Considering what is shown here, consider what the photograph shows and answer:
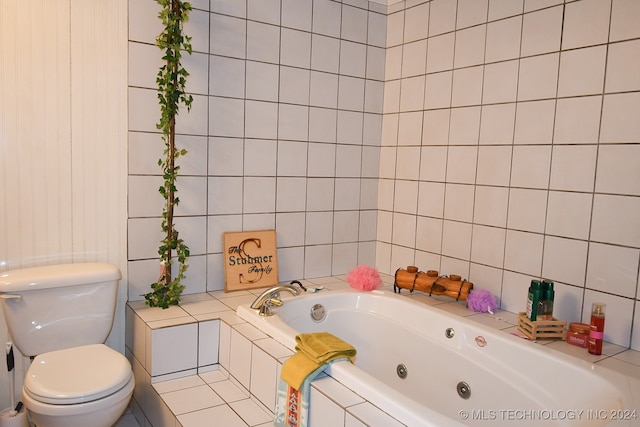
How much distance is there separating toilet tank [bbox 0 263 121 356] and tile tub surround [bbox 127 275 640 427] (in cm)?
17

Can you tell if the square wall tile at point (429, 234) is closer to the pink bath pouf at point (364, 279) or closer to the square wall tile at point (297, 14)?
the pink bath pouf at point (364, 279)

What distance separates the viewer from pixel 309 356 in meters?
1.74

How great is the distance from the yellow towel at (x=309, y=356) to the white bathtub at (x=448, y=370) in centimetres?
5

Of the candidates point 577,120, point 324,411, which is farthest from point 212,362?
point 577,120

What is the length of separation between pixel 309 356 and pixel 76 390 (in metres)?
0.81

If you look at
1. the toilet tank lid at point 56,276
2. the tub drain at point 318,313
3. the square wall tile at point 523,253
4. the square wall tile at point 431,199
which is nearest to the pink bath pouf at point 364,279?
the tub drain at point 318,313

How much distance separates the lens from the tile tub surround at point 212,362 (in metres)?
1.88

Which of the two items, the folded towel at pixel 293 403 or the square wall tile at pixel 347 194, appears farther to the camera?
the square wall tile at pixel 347 194

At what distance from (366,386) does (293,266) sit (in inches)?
57.1

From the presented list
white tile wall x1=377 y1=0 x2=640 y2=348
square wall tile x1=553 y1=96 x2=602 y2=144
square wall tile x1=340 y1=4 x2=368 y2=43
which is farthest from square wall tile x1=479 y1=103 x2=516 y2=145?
square wall tile x1=340 y1=4 x2=368 y2=43

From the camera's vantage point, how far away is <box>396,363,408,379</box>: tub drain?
92.7 inches

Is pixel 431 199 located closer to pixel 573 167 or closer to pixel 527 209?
pixel 527 209

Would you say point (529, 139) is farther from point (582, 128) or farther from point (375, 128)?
point (375, 128)

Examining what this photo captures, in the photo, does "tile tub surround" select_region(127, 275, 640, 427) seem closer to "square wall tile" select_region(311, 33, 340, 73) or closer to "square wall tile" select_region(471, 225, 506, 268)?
"square wall tile" select_region(471, 225, 506, 268)
